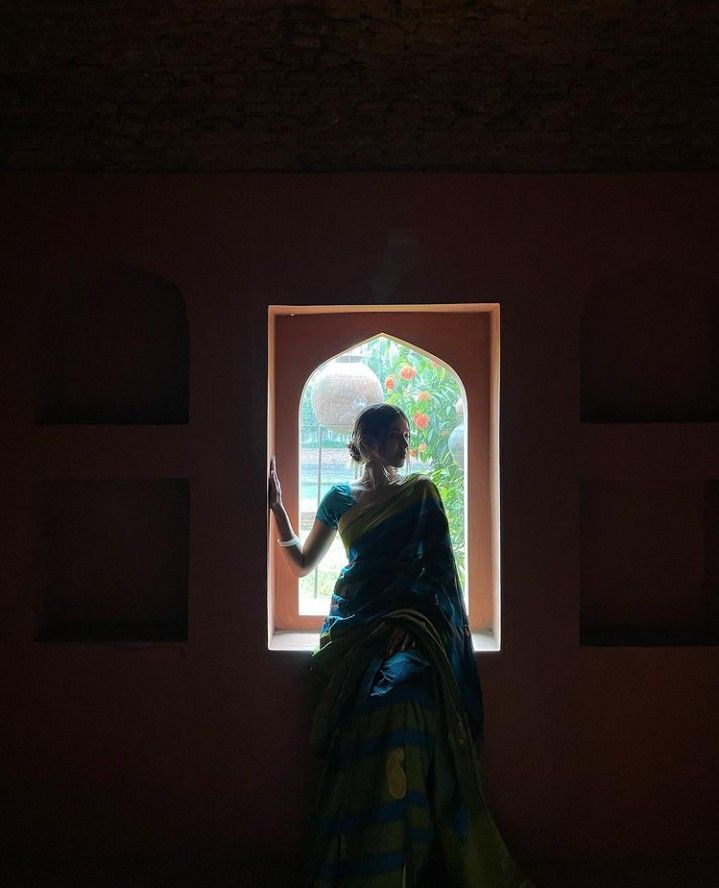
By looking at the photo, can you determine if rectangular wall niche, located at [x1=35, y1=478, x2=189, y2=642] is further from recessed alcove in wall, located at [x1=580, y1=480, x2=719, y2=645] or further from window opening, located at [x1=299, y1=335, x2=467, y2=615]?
recessed alcove in wall, located at [x1=580, y1=480, x2=719, y2=645]

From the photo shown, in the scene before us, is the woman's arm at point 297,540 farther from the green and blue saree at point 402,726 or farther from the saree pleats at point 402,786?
the saree pleats at point 402,786

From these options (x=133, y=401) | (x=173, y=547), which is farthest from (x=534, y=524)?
(x=133, y=401)

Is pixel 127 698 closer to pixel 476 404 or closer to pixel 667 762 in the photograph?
pixel 476 404

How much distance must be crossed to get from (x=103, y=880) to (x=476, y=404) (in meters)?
2.41

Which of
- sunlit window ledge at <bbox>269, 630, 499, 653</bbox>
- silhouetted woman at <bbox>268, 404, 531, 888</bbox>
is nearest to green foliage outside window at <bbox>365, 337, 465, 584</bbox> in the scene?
sunlit window ledge at <bbox>269, 630, 499, 653</bbox>

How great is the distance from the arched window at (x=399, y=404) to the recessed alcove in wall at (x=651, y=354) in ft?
1.45

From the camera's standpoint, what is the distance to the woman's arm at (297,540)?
10.6 feet

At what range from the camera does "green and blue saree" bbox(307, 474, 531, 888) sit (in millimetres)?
2707

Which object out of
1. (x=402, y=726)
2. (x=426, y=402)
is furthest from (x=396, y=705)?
(x=426, y=402)

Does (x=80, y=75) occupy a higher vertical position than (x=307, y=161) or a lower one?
higher

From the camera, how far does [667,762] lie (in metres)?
3.19

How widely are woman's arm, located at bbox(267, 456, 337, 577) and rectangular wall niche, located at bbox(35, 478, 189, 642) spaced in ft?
1.46

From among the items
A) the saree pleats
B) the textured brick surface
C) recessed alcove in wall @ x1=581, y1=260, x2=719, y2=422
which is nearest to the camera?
the saree pleats

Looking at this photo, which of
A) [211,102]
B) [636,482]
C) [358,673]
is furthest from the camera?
[636,482]
